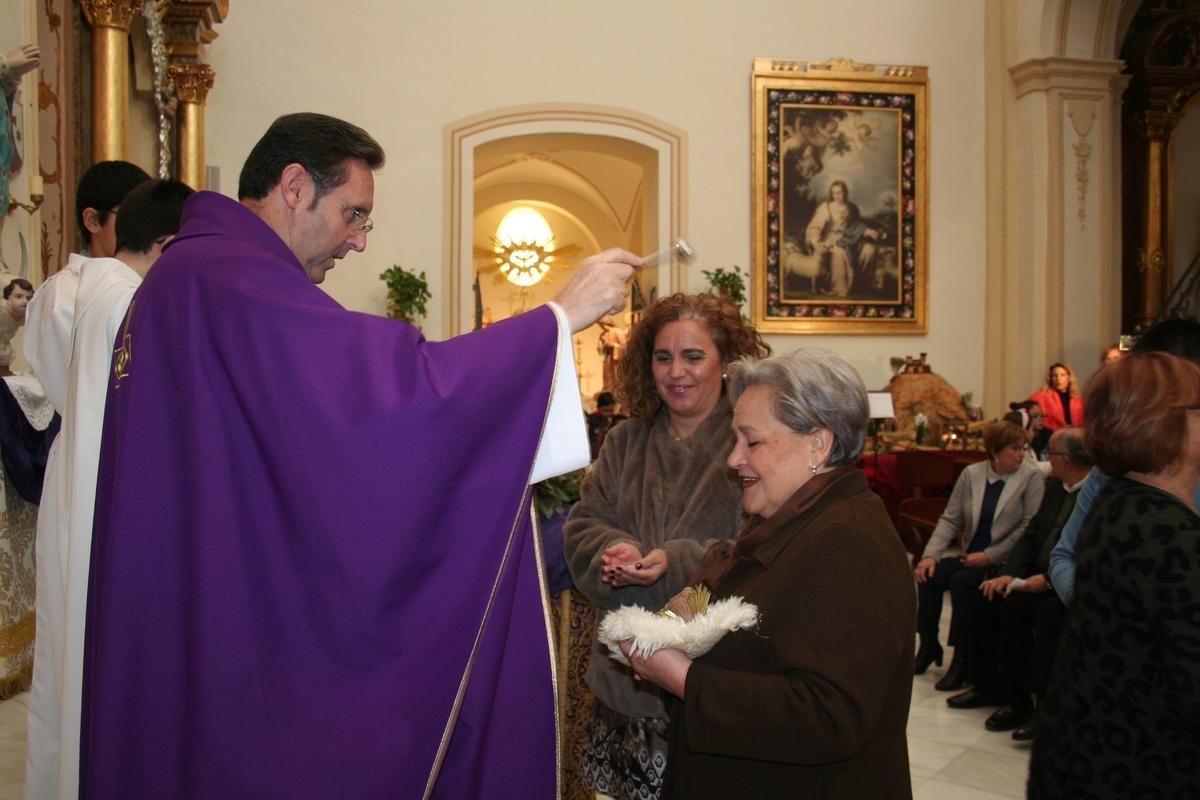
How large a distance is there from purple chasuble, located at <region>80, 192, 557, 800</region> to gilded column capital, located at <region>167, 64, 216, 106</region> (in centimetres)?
861

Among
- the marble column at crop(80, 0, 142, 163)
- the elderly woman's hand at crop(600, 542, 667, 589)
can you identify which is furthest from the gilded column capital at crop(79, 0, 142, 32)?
the elderly woman's hand at crop(600, 542, 667, 589)

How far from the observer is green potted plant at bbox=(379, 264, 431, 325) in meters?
10.9

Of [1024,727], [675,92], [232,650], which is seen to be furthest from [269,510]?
[675,92]

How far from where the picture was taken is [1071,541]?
3.17m

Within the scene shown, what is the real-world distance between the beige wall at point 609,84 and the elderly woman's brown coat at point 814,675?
32.0 ft

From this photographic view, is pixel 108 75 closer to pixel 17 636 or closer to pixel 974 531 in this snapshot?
pixel 17 636

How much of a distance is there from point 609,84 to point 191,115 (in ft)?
14.7

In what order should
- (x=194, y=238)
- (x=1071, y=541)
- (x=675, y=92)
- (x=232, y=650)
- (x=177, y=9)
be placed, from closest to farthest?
(x=232, y=650) < (x=194, y=238) < (x=1071, y=541) < (x=177, y=9) < (x=675, y=92)

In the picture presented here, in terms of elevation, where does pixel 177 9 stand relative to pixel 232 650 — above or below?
above

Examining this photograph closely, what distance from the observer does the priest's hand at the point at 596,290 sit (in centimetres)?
191

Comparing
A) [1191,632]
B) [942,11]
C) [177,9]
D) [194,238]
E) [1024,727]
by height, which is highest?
[942,11]

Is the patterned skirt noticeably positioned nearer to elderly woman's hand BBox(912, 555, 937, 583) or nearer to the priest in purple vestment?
the priest in purple vestment

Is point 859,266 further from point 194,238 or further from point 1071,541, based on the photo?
point 194,238

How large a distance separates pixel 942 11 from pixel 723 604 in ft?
39.7
